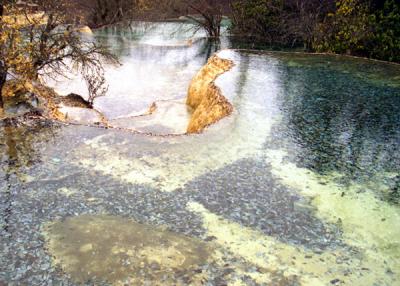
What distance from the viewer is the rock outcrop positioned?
435 inches

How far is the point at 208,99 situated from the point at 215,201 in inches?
236

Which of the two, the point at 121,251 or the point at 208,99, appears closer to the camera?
the point at 121,251

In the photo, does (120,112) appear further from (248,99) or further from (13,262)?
(13,262)

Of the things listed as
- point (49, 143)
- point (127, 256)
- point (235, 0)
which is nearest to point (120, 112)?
point (49, 143)

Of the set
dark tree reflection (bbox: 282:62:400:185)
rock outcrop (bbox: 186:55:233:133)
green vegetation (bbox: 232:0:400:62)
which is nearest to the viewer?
dark tree reflection (bbox: 282:62:400:185)

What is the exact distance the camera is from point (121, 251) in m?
5.45

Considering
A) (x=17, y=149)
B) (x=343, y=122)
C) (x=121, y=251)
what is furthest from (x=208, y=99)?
(x=121, y=251)

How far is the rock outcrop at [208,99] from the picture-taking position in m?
11.0

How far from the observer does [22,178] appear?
7.04m

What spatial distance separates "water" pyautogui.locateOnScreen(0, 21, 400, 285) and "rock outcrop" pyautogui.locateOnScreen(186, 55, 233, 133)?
0.44m

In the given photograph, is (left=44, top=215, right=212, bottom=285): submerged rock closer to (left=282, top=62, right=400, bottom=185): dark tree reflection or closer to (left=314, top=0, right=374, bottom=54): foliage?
(left=282, top=62, right=400, bottom=185): dark tree reflection

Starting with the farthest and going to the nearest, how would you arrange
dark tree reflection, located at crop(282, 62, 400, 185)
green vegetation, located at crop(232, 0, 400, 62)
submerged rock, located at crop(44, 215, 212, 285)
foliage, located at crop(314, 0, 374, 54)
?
foliage, located at crop(314, 0, 374, 54)
green vegetation, located at crop(232, 0, 400, 62)
dark tree reflection, located at crop(282, 62, 400, 185)
submerged rock, located at crop(44, 215, 212, 285)

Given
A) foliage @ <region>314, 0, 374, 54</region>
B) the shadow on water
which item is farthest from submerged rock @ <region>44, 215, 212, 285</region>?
foliage @ <region>314, 0, 374, 54</region>

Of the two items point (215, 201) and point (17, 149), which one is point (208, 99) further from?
point (215, 201)
